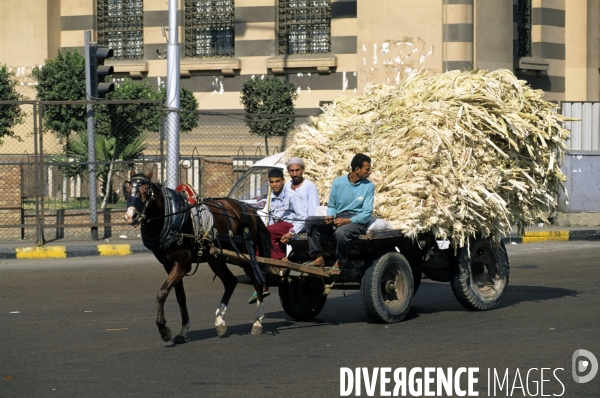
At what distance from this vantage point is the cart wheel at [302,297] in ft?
36.0

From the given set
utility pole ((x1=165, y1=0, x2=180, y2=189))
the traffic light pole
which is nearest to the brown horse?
utility pole ((x1=165, y1=0, x2=180, y2=189))

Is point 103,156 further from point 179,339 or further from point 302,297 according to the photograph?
point 179,339

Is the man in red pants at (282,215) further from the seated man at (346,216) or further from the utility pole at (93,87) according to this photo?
→ the utility pole at (93,87)

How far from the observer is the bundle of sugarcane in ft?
35.1

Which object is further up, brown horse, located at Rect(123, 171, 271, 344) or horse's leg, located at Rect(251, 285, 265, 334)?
brown horse, located at Rect(123, 171, 271, 344)

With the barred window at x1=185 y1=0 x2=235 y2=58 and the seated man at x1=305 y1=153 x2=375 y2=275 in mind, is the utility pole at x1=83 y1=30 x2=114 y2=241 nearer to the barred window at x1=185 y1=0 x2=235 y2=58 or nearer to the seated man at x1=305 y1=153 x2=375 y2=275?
the barred window at x1=185 y1=0 x2=235 y2=58

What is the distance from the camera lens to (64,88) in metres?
27.2

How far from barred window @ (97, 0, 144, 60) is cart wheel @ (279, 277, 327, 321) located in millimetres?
19883

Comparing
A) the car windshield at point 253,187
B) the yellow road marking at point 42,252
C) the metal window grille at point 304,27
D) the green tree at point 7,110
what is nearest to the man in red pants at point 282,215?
the car windshield at point 253,187

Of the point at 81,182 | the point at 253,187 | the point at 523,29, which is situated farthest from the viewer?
the point at 523,29

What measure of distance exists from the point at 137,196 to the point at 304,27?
784 inches

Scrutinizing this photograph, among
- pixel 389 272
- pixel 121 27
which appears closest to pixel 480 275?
pixel 389 272

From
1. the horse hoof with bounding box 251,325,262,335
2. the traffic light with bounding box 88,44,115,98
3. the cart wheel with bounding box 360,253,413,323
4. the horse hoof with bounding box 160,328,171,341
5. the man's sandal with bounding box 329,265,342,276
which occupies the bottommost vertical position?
the horse hoof with bounding box 251,325,262,335

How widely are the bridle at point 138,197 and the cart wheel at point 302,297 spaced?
6.79ft
